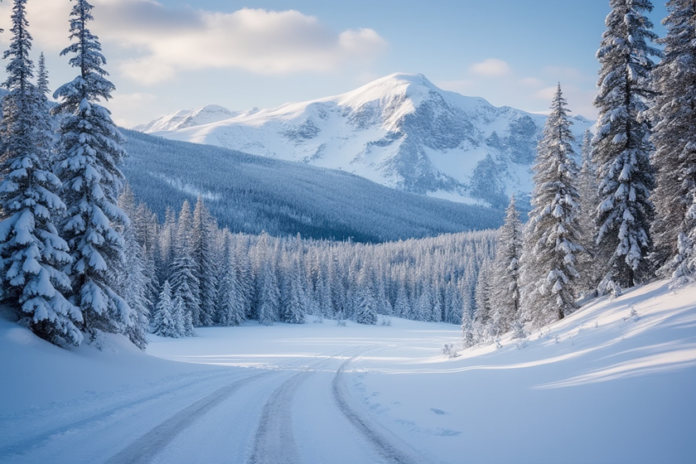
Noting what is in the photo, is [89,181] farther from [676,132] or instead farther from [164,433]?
[676,132]

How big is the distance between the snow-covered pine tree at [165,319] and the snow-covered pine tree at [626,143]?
4327 cm

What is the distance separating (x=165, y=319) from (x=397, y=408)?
42428 millimetres

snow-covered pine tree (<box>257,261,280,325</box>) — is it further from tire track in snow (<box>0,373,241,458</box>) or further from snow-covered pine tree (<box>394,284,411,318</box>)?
tire track in snow (<box>0,373,241,458</box>)

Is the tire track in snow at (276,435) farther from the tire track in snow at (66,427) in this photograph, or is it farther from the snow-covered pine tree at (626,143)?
the snow-covered pine tree at (626,143)

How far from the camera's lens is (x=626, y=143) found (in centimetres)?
1947

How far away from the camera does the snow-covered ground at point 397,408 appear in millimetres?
6582

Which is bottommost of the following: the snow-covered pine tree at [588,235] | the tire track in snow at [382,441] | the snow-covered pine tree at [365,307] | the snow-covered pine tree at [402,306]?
the snow-covered pine tree at [402,306]

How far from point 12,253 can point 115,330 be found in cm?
542

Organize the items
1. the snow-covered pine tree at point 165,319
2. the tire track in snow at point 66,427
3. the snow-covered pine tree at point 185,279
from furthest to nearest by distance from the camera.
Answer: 1. the snow-covered pine tree at point 185,279
2. the snow-covered pine tree at point 165,319
3. the tire track in snow at point 66,427

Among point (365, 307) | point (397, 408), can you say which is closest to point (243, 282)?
point (365, 307)

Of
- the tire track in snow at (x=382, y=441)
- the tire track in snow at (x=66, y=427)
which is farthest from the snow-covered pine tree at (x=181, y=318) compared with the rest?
the tire track in snow at (x=382, y=441)

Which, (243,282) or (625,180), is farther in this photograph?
(243,282)

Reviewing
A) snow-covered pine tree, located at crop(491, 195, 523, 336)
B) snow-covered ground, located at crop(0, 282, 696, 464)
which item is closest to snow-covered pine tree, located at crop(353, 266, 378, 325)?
snow-covered pine tree, located at crop(491, 195, 523, 336)

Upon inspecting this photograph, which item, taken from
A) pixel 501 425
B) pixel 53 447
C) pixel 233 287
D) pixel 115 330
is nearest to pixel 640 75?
pixel 501 425
